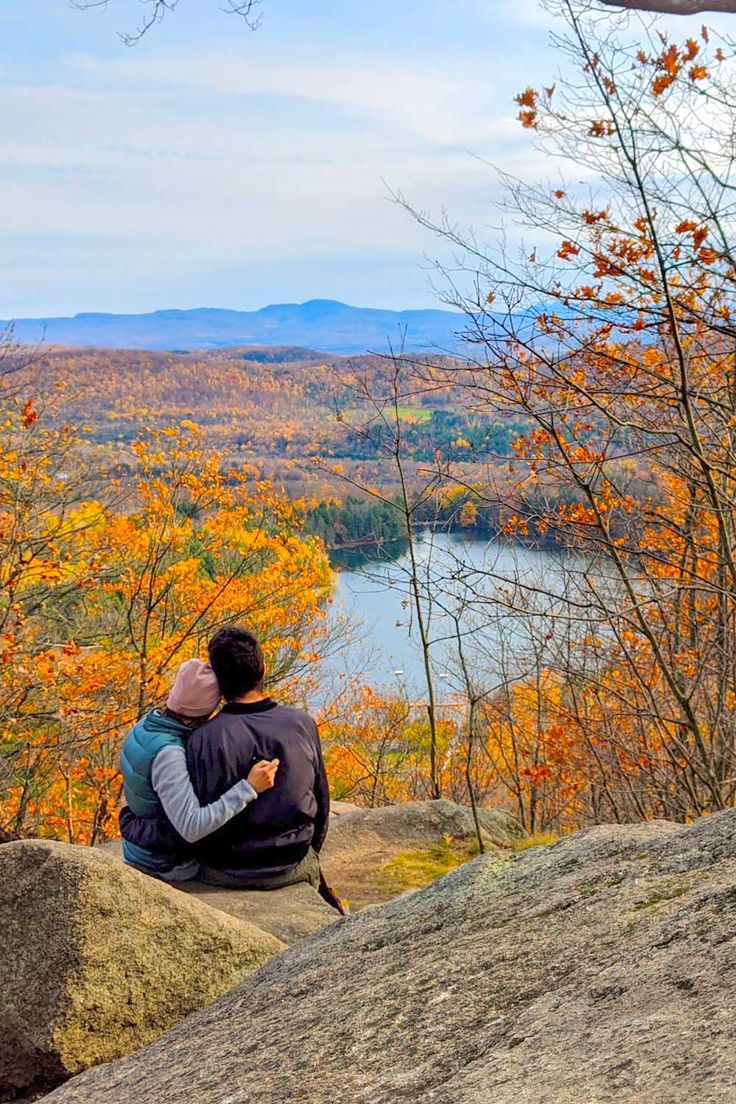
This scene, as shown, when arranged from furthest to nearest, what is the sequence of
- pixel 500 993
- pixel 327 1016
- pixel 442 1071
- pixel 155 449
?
pixel 155 449
pixel 327 1016
pixel 500 993
pixel 442 1071

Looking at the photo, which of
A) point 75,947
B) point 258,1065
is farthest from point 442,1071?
point 75,947

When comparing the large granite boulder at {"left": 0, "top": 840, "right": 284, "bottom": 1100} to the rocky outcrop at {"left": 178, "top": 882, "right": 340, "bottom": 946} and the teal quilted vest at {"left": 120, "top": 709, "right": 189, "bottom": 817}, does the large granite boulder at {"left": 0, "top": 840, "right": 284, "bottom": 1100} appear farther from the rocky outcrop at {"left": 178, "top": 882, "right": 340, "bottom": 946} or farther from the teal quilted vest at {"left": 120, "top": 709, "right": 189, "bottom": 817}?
the teal quilted vest at {"left": 120, "top": 709, "right": 189, "bottom": 817}

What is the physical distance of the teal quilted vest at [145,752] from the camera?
12.9 ft

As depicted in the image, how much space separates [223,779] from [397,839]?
15.3 ft

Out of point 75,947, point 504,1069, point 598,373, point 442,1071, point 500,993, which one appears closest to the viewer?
point 504,1069

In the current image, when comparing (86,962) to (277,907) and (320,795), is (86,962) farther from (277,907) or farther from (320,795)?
(320,795)

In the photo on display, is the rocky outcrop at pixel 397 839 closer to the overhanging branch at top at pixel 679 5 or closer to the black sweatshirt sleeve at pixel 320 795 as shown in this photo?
the black sweatshirt sleeve at pixel 320 795

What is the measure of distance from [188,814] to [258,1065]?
1992mm

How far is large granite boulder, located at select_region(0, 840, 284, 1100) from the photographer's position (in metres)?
2.59

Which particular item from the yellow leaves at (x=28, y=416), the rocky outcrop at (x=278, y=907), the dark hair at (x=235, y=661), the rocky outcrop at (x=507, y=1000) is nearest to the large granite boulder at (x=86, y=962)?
the rocky outcrop at (x=507, y=1000)

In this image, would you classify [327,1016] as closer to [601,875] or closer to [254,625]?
[601,875]

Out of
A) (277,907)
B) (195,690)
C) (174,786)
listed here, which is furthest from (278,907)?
(195,690)

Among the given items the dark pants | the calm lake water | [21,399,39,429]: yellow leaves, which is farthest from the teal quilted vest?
[21,399,39,429]: yellow leaves

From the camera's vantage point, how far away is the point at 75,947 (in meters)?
2.64
